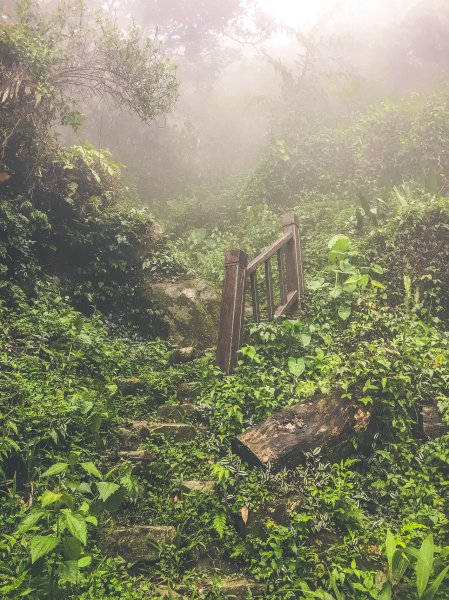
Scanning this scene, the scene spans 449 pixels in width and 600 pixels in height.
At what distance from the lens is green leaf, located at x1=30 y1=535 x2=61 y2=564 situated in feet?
8.42

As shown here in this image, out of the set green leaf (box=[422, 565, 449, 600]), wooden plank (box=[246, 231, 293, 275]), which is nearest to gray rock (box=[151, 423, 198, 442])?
wooden plank (box=[246, 231, 293, 275])

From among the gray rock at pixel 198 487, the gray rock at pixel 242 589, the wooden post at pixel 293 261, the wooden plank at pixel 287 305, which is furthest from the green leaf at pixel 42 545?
the wooden post at pixel 293 261

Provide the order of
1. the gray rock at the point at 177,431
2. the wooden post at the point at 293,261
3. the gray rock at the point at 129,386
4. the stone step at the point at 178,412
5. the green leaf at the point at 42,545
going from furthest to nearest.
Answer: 1. the wooden post at the point at 293,261
2. the gray rock at the point at 129,386
3. the stone step at the point at 178,412
4. the gray rock at the point at 177,431
5. the green leaf at the point at 42,545

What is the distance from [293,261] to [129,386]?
359 centimetres

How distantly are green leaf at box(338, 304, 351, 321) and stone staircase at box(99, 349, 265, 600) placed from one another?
2244mm

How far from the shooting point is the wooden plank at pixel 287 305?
6637mm

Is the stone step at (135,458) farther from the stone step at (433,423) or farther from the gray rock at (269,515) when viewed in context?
the stone step at (433,423)

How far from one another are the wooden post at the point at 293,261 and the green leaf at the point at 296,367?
6.61 feet

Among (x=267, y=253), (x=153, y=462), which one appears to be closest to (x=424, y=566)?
(x=153, y=462)

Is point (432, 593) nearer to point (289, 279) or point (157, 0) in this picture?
point (289, 279)

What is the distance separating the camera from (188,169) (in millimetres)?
15852

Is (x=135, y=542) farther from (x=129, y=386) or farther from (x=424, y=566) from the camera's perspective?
(x=129, y=386)

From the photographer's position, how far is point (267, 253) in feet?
21.8

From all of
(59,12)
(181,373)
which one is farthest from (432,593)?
(59,12)
